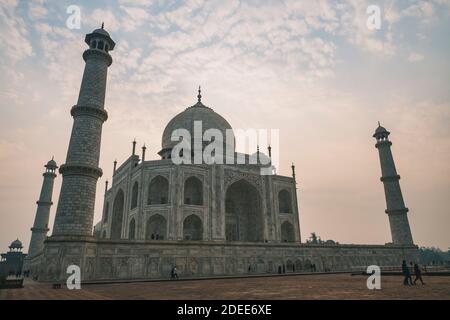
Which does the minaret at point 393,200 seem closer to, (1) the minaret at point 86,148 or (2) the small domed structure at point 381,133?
(2) the small domed structure at point 381,133

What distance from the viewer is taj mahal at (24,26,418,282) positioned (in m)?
17.0

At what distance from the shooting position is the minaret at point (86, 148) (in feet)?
54.9

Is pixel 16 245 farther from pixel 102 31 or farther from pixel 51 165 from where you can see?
pixel 102 31

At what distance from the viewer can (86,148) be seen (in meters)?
18.1

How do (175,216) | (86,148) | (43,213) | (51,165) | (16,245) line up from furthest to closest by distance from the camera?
1. (16,245)
2. (51,165)
3. (43,213)
4. (175,216)
5. (86,148)

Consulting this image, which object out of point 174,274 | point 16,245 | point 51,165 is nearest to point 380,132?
point 174,274

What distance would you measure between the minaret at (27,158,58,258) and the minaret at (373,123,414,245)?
123ft

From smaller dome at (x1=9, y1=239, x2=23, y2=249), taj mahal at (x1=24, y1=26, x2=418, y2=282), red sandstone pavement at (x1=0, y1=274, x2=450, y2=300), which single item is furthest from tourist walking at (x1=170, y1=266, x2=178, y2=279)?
Result: smaller dome at (x1=9, y1=239, x2=23, y2=249)

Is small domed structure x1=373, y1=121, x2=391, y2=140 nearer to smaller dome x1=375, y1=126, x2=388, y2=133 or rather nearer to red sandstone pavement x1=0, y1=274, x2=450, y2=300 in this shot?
smaller dome x1=375, y1=126, x2=388, y2=133

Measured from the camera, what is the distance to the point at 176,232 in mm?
24828

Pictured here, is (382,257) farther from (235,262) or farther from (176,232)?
(176,232)

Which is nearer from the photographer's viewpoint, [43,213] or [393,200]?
[393,200]

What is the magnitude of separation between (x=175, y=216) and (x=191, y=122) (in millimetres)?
12202
